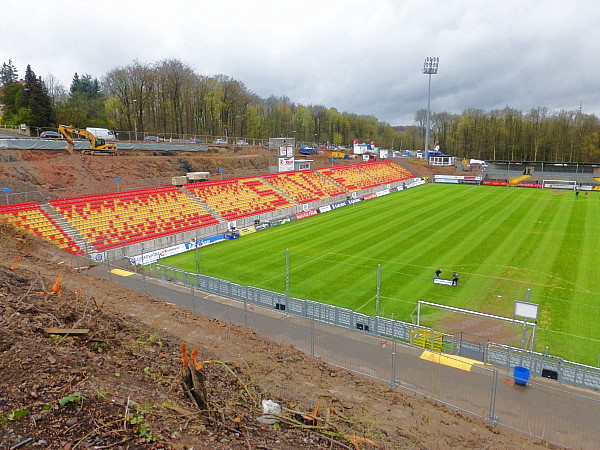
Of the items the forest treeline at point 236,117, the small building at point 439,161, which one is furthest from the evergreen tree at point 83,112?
the small building at point 439,161

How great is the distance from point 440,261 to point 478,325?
37.0 ft

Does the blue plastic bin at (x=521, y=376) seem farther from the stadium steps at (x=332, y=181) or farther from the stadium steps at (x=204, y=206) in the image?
the stadium steps at (x=332, y=181)

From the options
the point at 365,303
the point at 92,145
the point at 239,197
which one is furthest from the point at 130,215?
the point at 365,303

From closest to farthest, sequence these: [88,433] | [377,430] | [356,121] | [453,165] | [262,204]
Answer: [88,433] → [377,430] → [262,204] → [453,165] → [356,121]

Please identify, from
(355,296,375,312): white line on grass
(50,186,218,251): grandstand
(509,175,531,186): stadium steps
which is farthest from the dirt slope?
(509,175,531,186): stadium steps

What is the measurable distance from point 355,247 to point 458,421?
964 inches

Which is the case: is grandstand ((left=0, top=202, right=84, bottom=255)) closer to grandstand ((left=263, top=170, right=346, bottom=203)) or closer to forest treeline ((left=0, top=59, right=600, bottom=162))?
grandstand ((left=263, top=170, right=346, bottom=203))

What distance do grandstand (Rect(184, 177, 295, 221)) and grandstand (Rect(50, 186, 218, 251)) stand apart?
2317 millimetres

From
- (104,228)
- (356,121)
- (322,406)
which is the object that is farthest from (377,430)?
(356,121)

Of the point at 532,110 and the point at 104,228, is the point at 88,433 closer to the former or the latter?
the point at 104,228

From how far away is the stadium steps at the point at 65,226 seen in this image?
30.9 metres

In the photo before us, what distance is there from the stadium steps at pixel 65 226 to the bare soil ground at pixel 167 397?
2122 centimetres

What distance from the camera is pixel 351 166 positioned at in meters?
Answer: 78.9

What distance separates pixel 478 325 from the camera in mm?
19266
